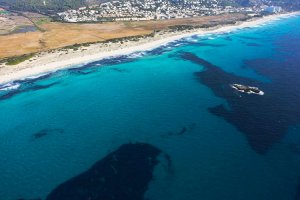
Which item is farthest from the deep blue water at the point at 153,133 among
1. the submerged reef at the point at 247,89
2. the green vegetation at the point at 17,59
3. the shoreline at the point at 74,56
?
the green vegetation at the point at 17,59

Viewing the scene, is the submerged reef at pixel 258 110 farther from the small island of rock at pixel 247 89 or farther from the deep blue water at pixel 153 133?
the small island of rock at pixel 247 89

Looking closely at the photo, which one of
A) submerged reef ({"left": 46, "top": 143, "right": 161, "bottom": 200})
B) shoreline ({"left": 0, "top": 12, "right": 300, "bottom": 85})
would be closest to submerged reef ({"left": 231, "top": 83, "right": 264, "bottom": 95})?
submerged reef ({"left": 46, "top": 143, "right": 161, "bottom": 200})

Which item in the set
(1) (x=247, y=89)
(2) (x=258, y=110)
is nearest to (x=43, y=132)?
(2) (x=258, y=110)

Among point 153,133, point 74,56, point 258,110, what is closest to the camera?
point 153,133

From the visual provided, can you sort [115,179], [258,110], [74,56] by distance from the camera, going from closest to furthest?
[115,179]
[258,110]
[74,56]

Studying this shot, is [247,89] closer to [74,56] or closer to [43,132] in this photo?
[43,132]

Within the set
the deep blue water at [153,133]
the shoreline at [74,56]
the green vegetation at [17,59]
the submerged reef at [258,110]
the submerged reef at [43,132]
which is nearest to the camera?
the deep blue water at [153,133]

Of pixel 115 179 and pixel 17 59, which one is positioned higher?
pixel 17 59
